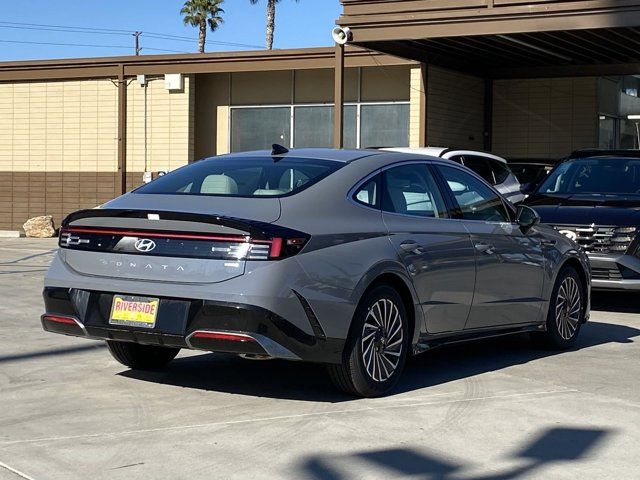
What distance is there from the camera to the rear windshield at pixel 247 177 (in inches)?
276

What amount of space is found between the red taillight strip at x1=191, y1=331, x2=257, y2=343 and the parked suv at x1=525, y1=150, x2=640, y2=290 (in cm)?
548

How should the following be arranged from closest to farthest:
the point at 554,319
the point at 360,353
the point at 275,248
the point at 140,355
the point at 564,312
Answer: the point at 275,248 < the point at 360,353 < the point at 140,355 < the point at 554,319 < the point at 564,312

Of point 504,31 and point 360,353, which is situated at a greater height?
point 504,31

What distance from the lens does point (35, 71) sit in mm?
27875

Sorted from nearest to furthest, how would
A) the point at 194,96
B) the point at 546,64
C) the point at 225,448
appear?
the point at 225,448, the point at 546,64, the point at 194,96

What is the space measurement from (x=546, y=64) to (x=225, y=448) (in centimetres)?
2042

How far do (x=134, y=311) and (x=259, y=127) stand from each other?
68.3ft

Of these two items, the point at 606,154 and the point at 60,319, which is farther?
the point at 606,154

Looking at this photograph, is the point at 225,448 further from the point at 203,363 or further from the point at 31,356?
the point at 31,356

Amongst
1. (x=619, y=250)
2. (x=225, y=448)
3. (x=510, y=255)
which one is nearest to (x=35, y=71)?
(x=619, y=250)

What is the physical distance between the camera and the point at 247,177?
7.26 metres

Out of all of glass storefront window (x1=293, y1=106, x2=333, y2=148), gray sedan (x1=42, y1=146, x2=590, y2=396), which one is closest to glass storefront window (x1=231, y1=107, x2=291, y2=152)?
glass storefront window (x1=293, y1=106, x2=333, y2=148)

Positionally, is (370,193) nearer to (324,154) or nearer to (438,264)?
(324,154)

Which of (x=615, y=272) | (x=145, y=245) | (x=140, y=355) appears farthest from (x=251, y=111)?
(x=145, y=245)
